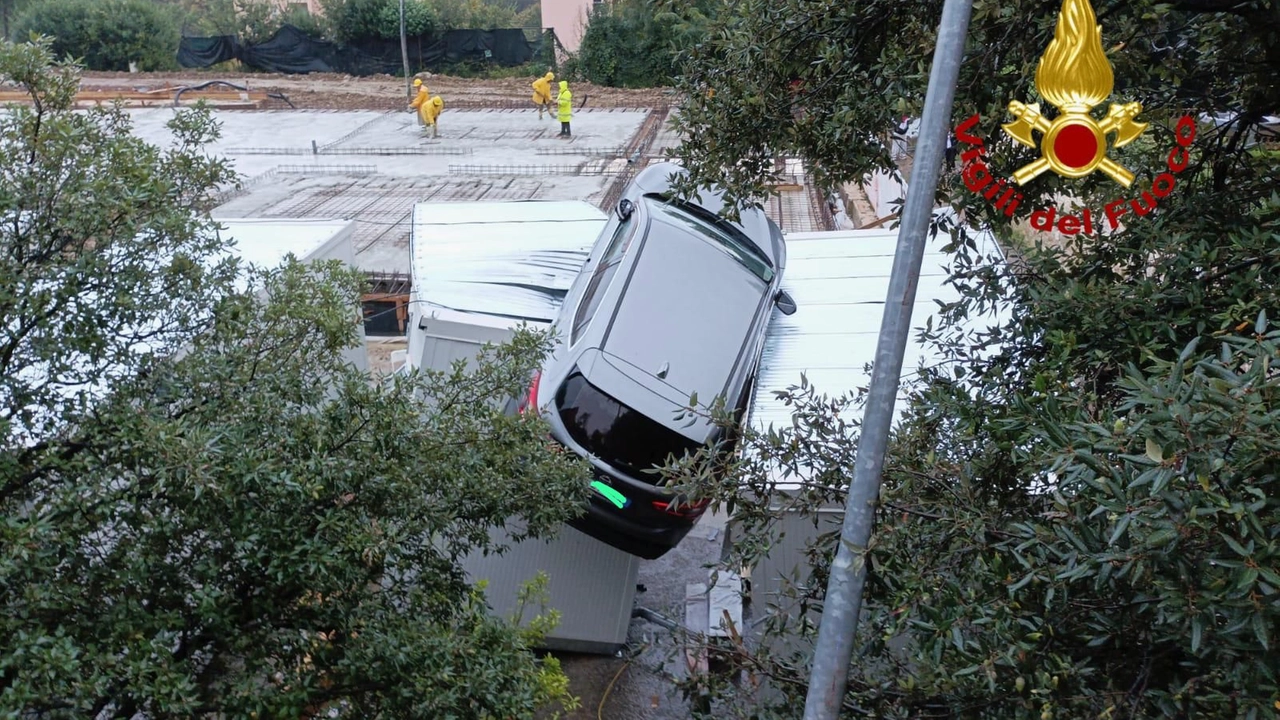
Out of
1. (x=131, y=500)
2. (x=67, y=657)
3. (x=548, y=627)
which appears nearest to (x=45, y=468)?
(x=131, y=500)

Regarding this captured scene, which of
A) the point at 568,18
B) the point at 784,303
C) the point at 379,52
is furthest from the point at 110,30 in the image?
the point at 784,303

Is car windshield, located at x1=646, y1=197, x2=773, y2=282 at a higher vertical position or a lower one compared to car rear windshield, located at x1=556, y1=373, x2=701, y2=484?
higher

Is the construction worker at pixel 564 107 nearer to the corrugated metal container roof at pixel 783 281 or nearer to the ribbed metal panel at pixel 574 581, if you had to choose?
the corrugated metal container roof at pixel 783 281

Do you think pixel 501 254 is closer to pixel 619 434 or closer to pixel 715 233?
pixel 715 233

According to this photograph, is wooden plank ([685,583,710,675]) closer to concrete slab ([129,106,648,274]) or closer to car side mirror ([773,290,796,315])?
car side mirror ([773,290,796,315])

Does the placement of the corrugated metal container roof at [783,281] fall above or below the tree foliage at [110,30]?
below

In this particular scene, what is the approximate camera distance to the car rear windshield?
6852 millimetres

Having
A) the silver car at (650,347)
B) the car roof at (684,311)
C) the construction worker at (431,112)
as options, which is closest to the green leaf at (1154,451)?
the silver car at (650,347)

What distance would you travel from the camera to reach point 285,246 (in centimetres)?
960

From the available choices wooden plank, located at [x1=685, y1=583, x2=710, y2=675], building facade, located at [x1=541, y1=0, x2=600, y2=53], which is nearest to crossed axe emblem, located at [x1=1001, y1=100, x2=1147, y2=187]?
wooden plank, located at [x1=685, y1=583, x2=710, y2=675]

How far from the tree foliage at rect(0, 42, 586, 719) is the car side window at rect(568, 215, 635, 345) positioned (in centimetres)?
355

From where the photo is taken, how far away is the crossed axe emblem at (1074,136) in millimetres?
3574

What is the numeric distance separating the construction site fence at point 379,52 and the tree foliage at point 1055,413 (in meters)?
37.3

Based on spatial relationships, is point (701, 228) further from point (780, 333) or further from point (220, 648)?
point (220, 648)
